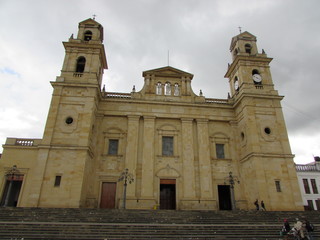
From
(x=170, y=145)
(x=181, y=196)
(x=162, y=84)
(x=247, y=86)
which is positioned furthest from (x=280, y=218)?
(x=162, y=84)

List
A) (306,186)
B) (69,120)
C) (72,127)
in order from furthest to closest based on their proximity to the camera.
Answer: (306,186), (69,120), (72,127)

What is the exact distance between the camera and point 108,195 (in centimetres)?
2112

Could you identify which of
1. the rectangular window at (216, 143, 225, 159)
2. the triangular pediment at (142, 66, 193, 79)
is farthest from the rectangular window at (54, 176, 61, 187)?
the rectangular window at (216, 143, 225, 159)

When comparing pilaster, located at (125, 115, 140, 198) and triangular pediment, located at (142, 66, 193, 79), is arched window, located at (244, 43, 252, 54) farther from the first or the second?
pilaster, located at (125, 115, 140, 198)

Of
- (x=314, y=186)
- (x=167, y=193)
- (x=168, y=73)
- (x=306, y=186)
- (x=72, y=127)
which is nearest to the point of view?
(x=72, y=127)

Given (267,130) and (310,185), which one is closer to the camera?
(267,130)

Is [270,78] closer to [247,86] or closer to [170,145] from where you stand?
[247,86]

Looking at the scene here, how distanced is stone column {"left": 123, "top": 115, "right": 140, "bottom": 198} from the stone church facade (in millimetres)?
89

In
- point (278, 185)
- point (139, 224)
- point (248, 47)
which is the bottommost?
point (139, 224)

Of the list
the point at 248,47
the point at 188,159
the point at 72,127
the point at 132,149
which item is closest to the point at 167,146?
the point at 188,159

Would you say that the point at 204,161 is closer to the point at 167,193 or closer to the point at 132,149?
the point at 167,193

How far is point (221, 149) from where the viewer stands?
2408 cm

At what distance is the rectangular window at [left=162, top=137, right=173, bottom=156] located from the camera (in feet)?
76.3

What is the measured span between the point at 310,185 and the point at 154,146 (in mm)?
21408
